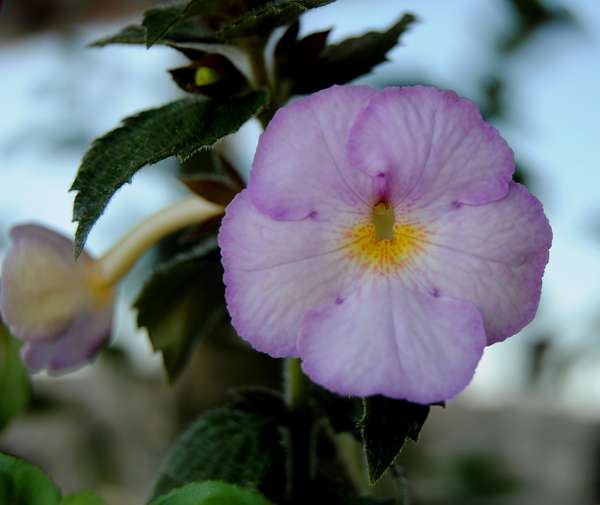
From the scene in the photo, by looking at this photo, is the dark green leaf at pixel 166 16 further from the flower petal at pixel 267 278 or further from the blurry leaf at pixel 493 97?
the blurry leaf at pixel 493 97

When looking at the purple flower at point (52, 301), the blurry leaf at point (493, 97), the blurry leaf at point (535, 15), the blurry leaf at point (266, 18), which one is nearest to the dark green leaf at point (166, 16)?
the blurry leaf at point (266, 18)

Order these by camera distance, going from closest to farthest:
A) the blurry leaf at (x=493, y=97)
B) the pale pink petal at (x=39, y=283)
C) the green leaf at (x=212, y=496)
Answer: the green leaf at (x=212, y=496) → the pale pink petal at (x=39, y=283) → the blurry leaf at (x=493, y=97)

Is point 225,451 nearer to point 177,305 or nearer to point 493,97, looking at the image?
point 177,305

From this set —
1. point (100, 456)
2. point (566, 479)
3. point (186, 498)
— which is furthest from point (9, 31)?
point (186, 498)

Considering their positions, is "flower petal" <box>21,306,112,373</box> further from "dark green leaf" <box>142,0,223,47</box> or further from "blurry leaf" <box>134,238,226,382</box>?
"dark green leaf" <box>142,0,223,47</box>

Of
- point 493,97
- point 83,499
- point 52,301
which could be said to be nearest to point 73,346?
point 52,301

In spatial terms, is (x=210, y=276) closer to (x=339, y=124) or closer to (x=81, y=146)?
(x=339, y=124)
